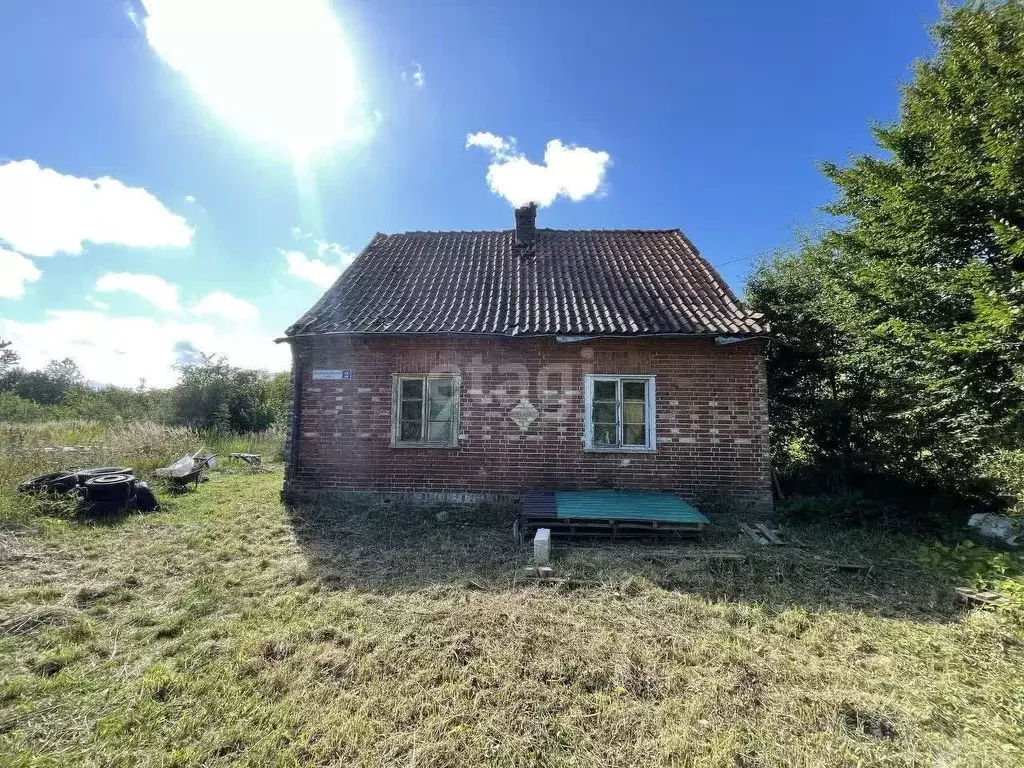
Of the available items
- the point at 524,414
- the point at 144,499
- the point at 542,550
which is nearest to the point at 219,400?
the point at 144,499

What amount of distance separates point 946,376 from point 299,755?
9.24 meters

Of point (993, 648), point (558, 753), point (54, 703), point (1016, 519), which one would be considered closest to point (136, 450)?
point (54, 703)

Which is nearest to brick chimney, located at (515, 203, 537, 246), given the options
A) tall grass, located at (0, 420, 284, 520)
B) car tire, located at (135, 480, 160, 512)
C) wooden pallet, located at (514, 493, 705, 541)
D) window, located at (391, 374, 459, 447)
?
window, located at (391, 374, 459, 447)

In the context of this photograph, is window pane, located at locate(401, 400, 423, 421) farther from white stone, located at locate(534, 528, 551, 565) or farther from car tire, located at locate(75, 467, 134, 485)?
car tire, located at locate(75, 467, 134, 485)

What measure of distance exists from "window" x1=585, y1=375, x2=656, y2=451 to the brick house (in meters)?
0.02

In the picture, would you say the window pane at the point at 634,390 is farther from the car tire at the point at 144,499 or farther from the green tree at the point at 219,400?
the green tree at the point at 219,400

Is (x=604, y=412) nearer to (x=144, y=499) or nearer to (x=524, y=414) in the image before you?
(x=524, y=414)

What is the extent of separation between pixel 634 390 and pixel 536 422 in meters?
1.88

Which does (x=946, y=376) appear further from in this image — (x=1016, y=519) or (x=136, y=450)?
(x=136, y=450)

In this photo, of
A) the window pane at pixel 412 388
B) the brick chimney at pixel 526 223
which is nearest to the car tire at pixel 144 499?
the window pane at pixel 412 388

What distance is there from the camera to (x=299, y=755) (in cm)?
258

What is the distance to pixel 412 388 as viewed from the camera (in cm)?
826

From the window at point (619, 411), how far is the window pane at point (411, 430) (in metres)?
3.10

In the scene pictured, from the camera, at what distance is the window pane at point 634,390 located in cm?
802
